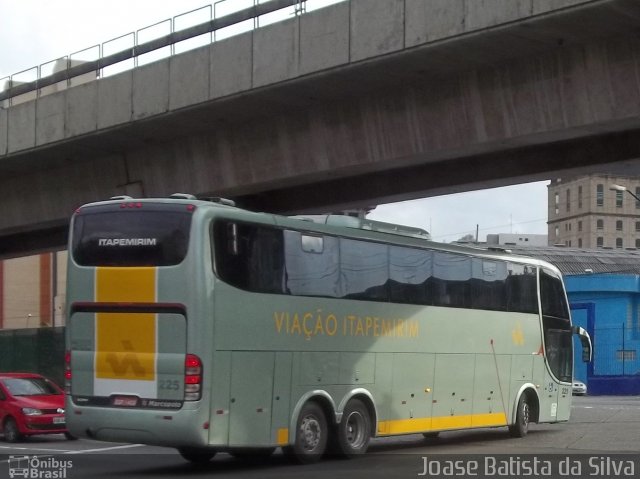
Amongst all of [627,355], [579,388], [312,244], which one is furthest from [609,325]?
[312,244]

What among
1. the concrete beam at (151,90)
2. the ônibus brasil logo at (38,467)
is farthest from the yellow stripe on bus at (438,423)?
the concrete beam at (151,90)

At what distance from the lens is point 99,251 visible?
15.8m

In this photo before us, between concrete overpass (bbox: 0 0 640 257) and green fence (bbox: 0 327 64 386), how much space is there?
15271 millimetres

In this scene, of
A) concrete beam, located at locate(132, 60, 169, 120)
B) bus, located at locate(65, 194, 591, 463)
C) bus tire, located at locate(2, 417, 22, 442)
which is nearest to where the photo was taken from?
bus, located at locate(65, 194, 591, 463)

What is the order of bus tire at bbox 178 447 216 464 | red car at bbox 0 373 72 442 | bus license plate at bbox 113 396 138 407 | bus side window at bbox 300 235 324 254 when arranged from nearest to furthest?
bus license plate at bbox 113 396 138 407
bus side window at bbox 300 235 324 254
bus tire at bbox 178 447 216 464
red car at bbox 0 373 72 442

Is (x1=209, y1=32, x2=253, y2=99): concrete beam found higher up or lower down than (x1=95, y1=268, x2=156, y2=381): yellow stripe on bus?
higher up

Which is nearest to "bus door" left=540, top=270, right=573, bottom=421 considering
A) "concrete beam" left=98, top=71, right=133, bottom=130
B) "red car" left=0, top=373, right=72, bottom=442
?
"concrete beam" left=98, top=71, right=133, bottom=130

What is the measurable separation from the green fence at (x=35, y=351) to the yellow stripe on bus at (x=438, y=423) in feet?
77.6

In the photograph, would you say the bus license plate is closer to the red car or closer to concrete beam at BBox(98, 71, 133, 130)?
the red car

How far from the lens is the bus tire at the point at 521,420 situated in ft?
73.3

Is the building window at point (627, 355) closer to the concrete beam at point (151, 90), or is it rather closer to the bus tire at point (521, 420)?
the bus tire at point (521, 420)

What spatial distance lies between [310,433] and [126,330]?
11.0ft

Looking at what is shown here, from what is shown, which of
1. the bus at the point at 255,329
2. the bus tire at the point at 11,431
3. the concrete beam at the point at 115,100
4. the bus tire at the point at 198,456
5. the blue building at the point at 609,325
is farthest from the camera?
the blue building at the point at 609,325

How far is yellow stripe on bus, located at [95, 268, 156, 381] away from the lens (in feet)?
49.5
